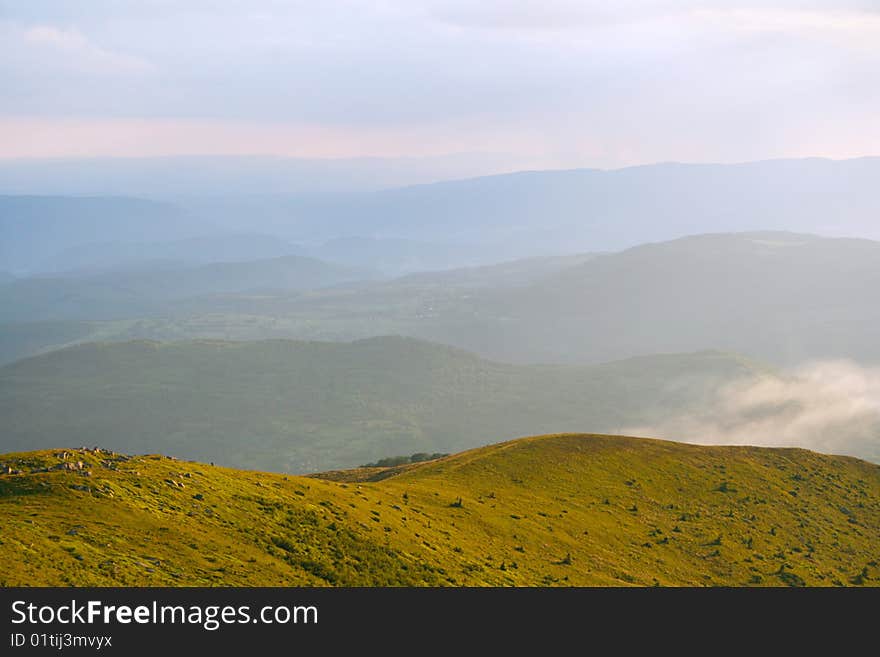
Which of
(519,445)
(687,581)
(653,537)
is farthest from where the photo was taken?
(519,445)

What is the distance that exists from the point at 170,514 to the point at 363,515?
13.2 m

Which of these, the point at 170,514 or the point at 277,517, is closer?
the point at 170,514

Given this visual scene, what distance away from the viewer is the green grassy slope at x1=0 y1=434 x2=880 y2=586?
3022cm

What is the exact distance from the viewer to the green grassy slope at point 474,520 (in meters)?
30.2

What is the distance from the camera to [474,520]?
52094 millimetres
